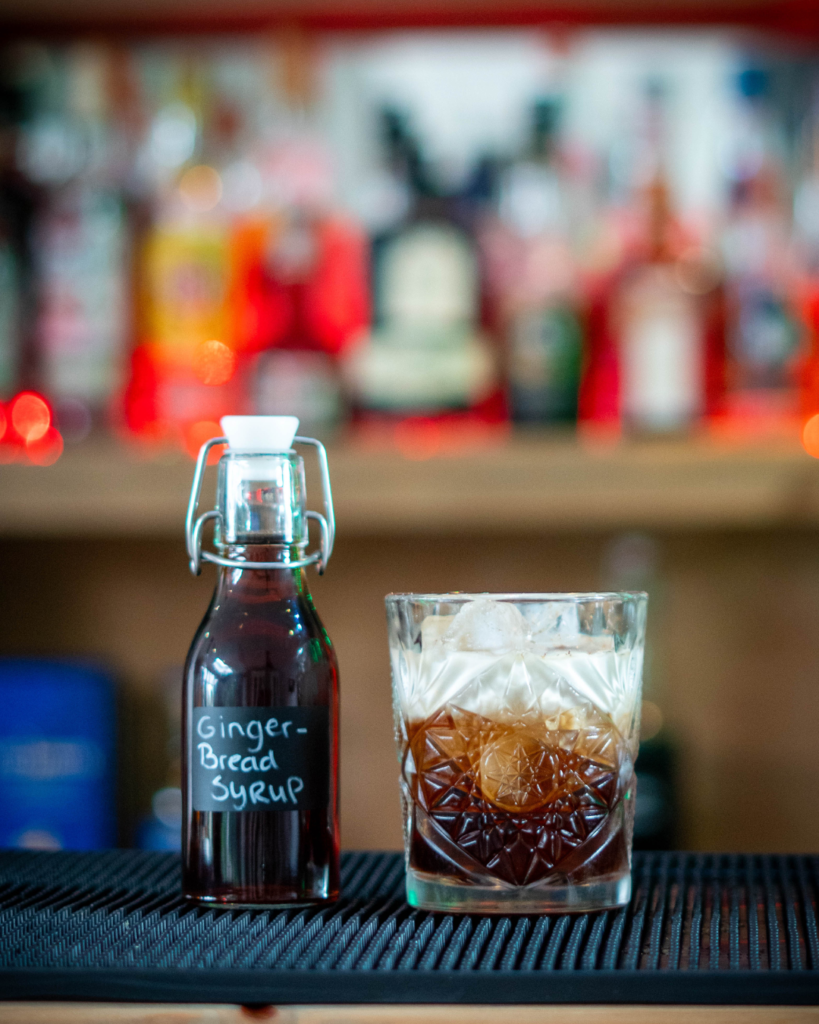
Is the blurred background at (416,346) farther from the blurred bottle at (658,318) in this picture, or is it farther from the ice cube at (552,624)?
the ice cube at (552,624)

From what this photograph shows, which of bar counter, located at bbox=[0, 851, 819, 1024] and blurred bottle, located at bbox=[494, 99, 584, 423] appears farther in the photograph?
blurred bottle, located at bbox=[494, 99, 584, 423]

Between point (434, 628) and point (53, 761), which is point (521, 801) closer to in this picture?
point (434, 628)

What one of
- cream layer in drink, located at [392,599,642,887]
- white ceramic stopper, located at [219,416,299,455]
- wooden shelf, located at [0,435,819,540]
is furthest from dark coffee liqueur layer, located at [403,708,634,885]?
wooden shelf, located at [0,435,819,540]

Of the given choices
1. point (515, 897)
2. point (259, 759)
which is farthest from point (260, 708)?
point (515, 897)

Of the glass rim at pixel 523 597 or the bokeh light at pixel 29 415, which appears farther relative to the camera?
the bokeh light at pixel 29 415

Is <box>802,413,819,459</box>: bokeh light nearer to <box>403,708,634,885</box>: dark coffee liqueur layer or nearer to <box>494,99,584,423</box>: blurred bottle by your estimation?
<box>494,99,584,423</box>: blurred bottle

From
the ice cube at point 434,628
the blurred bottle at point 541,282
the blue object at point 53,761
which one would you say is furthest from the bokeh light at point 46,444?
the ice cube at point 434,628
